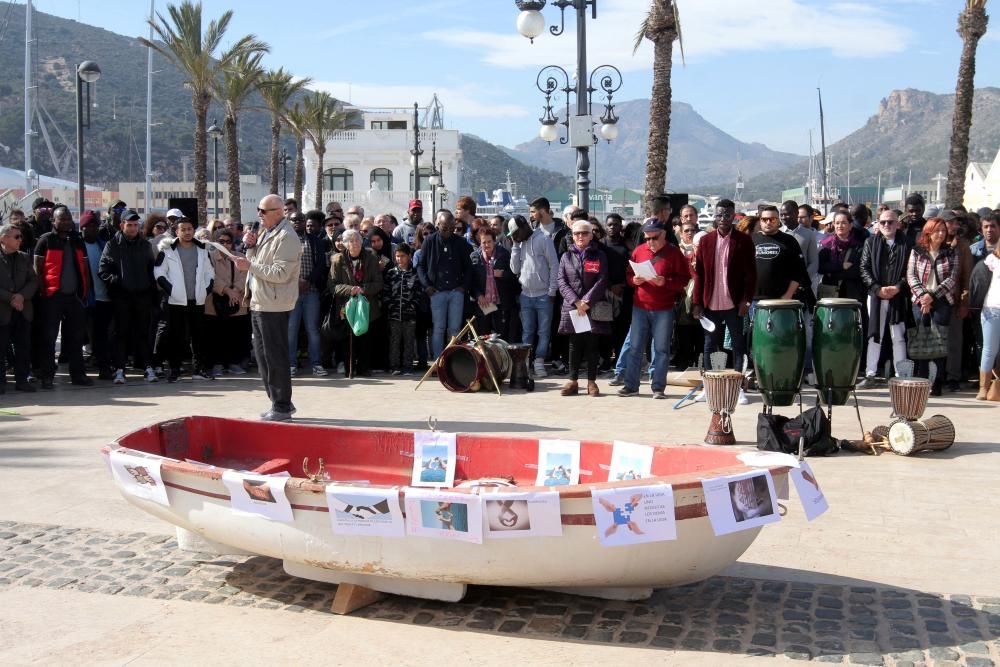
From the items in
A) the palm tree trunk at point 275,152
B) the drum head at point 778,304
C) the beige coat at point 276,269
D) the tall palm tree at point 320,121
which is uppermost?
the tall palm tree at point 320,121

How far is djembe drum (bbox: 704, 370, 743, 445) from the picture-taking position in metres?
9.08

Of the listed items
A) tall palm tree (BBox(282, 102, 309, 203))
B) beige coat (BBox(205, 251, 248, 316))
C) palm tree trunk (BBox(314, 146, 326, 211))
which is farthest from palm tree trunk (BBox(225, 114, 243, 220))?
beige coat (BBox(205, 251, 248, 316))

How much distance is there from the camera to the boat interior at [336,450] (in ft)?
20.7

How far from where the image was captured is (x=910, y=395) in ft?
29.4

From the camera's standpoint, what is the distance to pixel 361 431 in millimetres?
6758

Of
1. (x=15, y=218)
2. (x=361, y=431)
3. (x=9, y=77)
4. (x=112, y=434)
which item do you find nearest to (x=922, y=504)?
(x=361, y=431)

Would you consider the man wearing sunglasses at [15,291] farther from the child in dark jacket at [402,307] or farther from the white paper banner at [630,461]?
the white paper banner at [630,461]

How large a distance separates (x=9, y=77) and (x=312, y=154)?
107 m

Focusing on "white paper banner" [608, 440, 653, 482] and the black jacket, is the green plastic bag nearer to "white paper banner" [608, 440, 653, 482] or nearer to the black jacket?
the black jacket

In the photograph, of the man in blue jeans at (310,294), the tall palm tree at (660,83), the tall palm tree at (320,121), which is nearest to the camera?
the man in blue jeans at (310,294)

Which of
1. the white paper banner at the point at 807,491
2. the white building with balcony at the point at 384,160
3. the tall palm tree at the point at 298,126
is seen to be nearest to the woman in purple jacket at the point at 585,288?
the white paper banner at the point at 807,491

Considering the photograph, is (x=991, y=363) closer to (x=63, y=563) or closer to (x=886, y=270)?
(x=886, y=270)

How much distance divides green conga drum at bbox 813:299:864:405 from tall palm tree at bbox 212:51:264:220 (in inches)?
1226

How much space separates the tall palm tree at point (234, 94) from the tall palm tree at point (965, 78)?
23683mm
